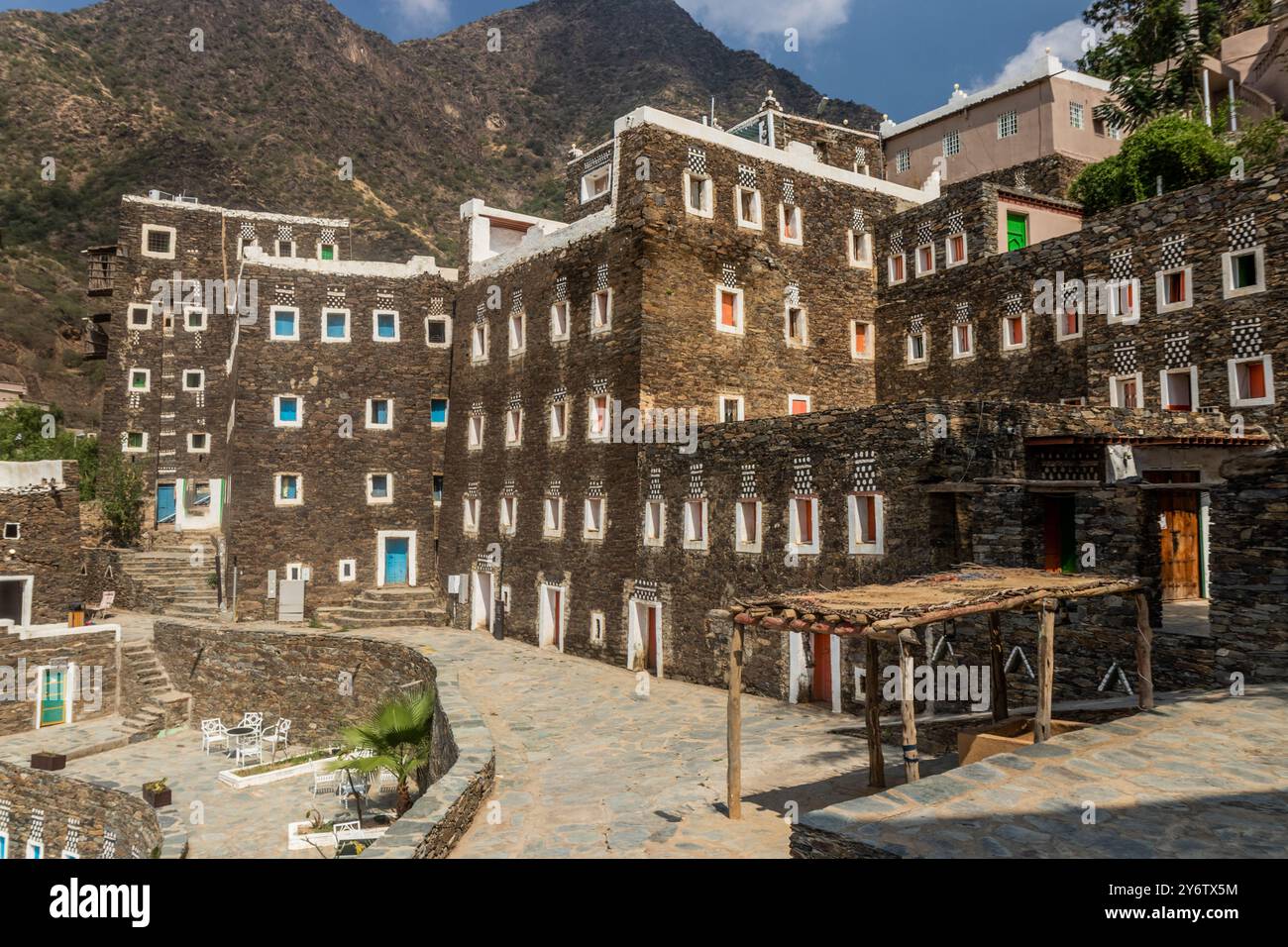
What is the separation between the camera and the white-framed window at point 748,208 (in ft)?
86.8

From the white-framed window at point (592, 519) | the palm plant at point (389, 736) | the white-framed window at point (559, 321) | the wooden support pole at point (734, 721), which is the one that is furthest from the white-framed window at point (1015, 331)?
the palm plant at point (389, 736)

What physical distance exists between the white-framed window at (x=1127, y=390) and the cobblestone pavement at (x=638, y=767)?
1177 cm

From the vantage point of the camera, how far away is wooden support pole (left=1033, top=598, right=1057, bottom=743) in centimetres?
1013

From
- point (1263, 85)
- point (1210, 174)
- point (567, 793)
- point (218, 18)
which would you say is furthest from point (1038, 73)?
point (218, 18)

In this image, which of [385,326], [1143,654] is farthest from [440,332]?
[1143,654]

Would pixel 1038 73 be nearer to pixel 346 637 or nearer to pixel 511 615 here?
pixel 511 615

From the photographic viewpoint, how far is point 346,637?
26688 mm

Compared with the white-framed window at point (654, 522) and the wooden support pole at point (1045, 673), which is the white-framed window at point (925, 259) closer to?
the white-framed window at point (654, 522)

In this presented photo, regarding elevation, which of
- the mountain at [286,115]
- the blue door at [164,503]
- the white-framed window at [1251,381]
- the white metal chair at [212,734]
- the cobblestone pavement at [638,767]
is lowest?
the white metal chair at [212,734]

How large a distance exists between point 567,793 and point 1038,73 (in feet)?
114

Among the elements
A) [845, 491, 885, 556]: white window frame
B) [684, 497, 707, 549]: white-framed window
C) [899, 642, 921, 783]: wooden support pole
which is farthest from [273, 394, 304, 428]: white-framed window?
[899, 642, 921, 783]: wooden support pole

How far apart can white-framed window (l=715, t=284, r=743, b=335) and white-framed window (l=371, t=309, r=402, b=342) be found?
14.9 metres

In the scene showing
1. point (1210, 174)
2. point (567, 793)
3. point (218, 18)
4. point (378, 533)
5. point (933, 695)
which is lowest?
point (567, 793)

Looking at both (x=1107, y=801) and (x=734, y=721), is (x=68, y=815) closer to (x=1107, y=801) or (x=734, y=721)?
(x=734, y=721)
